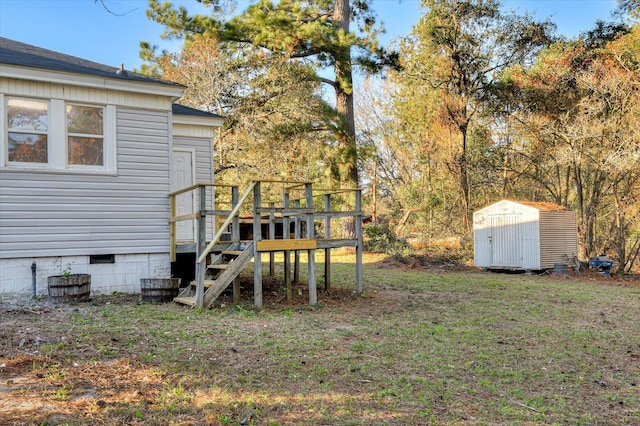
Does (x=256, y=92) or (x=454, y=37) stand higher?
(x=454, y=37)

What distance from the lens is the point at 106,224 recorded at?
26.4ft

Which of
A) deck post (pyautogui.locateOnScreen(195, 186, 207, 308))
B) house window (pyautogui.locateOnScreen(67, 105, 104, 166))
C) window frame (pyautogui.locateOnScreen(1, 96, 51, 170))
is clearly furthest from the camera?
house window (pyautogui.locateOnScreen(67, 105, 104, 166))

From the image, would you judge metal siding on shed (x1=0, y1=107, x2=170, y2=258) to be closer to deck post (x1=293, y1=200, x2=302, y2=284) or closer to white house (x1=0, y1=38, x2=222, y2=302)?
white house (x1=0, y1=38, x2=222, y2=302)

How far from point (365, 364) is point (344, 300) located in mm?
3633

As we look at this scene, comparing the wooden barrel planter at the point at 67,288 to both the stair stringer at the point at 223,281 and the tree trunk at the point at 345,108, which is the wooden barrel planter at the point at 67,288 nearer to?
the stair stringer at the point at 223,281

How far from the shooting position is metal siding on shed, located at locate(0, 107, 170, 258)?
7.40 metres

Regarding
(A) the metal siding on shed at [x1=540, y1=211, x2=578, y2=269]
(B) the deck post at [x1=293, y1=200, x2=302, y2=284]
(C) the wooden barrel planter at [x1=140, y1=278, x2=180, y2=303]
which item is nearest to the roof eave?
(B) the deck post at [x1=293, y1=200, x2=302, y2=284]

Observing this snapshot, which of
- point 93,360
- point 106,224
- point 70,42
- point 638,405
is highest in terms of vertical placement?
point 70,42

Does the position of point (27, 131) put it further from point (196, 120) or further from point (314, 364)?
point (314, 364)

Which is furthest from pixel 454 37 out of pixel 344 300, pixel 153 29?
pixel 344 300

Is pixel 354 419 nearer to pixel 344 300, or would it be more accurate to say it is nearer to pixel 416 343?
pixel 416 343

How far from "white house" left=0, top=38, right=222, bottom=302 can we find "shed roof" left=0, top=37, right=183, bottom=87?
0.07 feet

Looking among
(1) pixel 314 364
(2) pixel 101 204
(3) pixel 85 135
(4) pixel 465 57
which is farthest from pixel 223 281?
(4) pixel 465 57

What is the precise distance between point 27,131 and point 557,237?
42.5 feet
